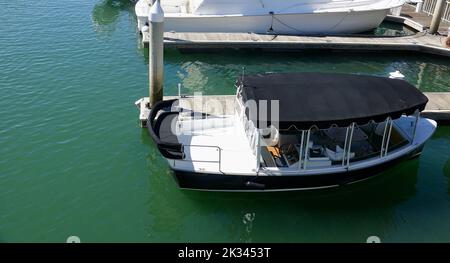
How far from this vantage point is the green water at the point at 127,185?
11062 millimetres

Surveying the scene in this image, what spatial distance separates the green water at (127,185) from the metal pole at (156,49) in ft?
4.84

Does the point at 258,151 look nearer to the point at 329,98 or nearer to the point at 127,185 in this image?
the point at 329,98

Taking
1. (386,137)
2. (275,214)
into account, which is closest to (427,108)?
(386,137)

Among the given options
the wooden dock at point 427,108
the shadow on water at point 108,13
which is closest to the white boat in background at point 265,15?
the shadow on water at point 108,13

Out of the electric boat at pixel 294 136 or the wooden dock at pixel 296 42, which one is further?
the wooden dock at pixel 296 42

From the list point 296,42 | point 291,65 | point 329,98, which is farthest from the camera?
point 296,42

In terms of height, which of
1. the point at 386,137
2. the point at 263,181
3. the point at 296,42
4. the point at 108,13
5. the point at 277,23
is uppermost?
the point at 277,23

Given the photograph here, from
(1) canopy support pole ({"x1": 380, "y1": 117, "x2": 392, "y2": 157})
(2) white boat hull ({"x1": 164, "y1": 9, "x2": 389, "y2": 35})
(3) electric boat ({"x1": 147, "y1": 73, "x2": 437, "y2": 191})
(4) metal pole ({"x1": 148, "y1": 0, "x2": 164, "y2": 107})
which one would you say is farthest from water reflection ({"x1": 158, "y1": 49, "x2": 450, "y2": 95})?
(1) canopy support pole ({"x1": 380, "y1": 117, "x2": 392, "y2": 157})

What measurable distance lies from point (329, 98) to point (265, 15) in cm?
1251

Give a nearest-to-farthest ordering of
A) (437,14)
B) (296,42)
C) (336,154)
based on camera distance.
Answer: (336,154), (296,42), (437,14)

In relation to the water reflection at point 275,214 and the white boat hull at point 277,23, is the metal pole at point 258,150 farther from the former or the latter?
the white boat hull at point 277,23

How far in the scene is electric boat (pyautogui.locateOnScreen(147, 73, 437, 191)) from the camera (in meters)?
11.0

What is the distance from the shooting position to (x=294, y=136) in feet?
39.9
